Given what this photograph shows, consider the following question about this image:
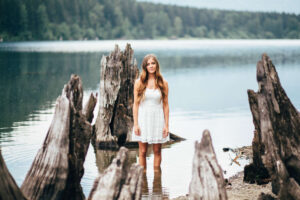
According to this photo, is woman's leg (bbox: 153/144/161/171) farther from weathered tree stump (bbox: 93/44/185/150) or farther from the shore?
weathered tree stump (bbox: 93/44/185/150)

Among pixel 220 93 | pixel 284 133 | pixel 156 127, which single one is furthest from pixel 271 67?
pixel 220 93

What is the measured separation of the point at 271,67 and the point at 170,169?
4.08 metres

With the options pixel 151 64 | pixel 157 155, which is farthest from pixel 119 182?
pixel 157 155

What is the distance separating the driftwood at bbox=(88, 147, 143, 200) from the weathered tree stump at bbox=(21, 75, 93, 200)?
3.98 feet

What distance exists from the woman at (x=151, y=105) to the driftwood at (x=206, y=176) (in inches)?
131

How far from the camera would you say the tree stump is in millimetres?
12461

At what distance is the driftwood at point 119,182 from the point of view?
17.7ft

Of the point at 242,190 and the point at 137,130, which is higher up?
the point at 137,130

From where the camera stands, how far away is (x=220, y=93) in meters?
28.8

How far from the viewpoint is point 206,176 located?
5559 mm

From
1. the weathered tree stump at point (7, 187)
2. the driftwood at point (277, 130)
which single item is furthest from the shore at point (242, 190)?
the weathered tree stump at point (7, 187)

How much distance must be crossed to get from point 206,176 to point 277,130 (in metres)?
1.83

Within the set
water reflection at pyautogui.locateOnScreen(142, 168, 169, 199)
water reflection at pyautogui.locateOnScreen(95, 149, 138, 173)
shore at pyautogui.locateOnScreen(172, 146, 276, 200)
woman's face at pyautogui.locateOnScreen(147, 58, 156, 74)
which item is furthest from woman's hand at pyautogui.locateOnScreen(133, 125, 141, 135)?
water reflection at pyautogui.locateOnScreen(95, 149, 138, 173)

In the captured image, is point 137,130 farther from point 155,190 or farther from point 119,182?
point 119,182
